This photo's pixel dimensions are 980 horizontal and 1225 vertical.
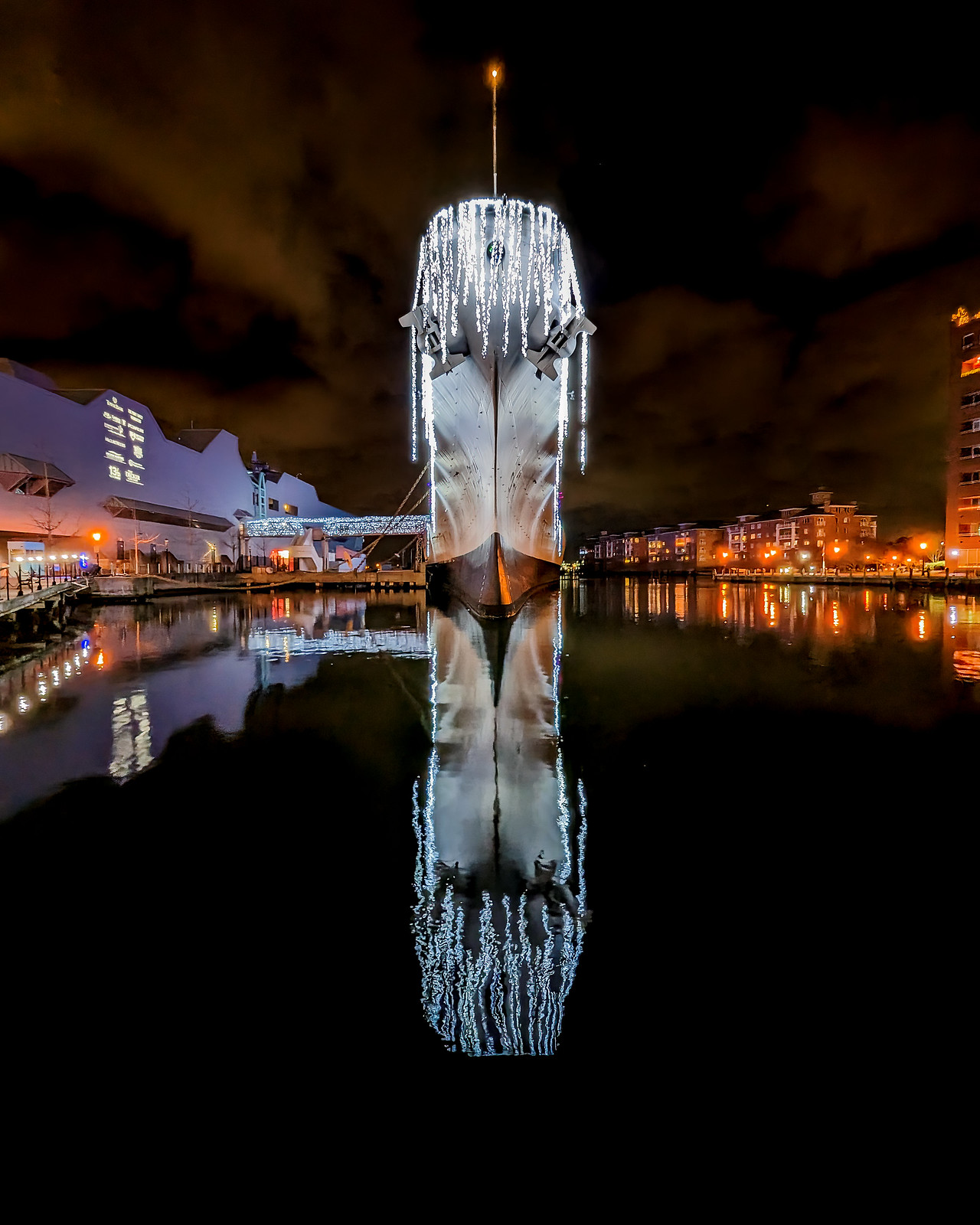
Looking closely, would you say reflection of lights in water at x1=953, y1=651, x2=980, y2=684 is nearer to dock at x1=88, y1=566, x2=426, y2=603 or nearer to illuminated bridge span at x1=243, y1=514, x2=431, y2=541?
dock at x1=88, y1=566, x2=426, y2=603

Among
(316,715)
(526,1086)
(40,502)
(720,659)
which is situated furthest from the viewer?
(40,502)

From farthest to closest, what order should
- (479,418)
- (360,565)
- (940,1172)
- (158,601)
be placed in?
1. (360,565)
2. (158,601)
3. (479,418)
4. (940,1172)

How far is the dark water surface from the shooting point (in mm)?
2152

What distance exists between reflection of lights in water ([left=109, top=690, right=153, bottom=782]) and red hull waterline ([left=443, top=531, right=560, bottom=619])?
9.97 meters

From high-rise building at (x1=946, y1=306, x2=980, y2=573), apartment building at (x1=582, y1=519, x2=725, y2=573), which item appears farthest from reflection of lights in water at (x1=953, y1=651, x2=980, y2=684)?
apartment building at (x1=582, y1=519, x2=725, y2=573)

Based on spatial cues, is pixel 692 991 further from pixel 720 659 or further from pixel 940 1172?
pixel 720 659

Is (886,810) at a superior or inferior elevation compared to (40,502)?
inferior

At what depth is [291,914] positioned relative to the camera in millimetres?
2801

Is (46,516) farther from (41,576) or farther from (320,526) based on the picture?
(320,526)

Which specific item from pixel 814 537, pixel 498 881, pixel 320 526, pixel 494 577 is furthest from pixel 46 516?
pixel 814 537

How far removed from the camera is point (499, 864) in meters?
3.28

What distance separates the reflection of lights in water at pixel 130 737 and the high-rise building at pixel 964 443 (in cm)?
5010

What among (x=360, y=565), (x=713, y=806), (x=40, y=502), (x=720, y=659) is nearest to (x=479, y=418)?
(x=720, y=659)

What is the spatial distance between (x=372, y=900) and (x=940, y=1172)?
235cm
